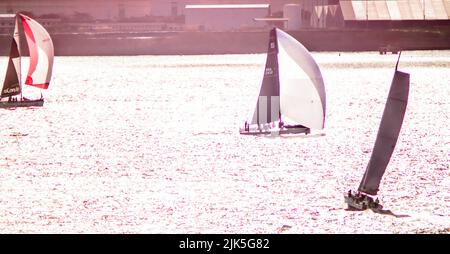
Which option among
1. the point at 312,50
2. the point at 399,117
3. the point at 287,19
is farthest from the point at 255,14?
the point at 399,117

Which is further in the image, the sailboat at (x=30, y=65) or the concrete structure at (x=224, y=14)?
the concrete structure at (x=224, y=14)

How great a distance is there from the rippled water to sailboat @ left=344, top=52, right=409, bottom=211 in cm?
32

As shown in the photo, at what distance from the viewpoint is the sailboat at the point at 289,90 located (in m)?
24.3

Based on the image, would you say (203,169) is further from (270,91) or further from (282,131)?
(282,131)

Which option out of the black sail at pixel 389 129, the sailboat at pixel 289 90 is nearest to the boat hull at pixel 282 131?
the sailboat at pixel 289 90

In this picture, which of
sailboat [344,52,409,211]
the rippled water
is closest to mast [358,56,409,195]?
sailboat [344,52,409,211]

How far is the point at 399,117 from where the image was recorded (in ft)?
44.0

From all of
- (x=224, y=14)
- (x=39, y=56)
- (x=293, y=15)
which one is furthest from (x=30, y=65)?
(x=224, y=14)

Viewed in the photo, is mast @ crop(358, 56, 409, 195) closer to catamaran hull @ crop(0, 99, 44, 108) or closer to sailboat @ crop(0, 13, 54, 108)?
catamaran hull @ crop(0, 99, 44, 108)

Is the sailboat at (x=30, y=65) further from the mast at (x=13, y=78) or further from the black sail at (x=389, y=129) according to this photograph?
the black sail at (x=389, y=129)

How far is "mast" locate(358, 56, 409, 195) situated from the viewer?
13.0 meters

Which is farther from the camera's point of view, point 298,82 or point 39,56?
point 39,56

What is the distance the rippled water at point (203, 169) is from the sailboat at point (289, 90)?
670 millimetres

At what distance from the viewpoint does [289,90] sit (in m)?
24.7
